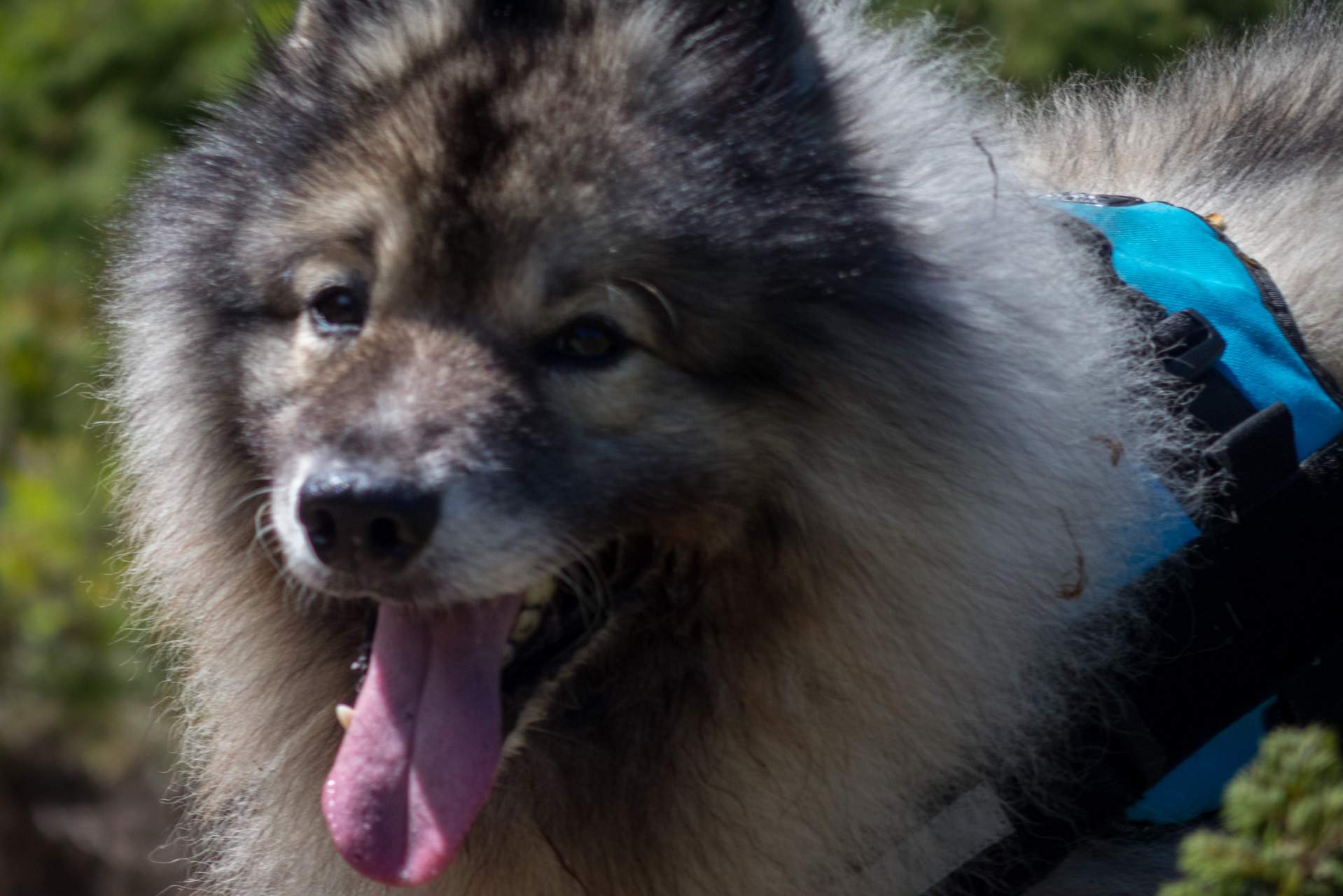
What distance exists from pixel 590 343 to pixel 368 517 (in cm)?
44

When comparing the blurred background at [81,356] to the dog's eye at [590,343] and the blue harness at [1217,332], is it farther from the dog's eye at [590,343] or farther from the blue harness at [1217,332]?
the dog's eye at [590,343]

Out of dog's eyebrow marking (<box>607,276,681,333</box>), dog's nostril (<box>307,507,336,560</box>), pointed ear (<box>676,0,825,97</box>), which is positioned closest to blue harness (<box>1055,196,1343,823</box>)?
pointed ear (<box>676,0,825,97</box>)

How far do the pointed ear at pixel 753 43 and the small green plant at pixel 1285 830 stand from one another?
1344 mm

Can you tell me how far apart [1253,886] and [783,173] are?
1.25 meters

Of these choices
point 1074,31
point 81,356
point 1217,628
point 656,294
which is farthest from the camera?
point 81,356

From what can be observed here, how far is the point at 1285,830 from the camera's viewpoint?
3.86ft

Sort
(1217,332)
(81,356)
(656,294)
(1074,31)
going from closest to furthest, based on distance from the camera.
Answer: (656,294), (1217,332), (1074,31), (81,356)

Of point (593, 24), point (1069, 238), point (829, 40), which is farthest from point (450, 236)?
point (1069, 238)

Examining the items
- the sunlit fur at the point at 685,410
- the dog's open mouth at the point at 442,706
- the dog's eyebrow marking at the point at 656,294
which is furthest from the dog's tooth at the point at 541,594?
the dog's eyebrow marking at the point at 656,294

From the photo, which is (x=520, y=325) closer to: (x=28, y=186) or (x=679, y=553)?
(x=679, y=553)

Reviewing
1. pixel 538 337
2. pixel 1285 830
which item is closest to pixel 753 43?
pixel 538 337

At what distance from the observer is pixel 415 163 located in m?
2.03

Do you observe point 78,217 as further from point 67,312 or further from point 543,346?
point 543,346

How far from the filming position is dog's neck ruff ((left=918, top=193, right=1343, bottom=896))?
7.20 ft
